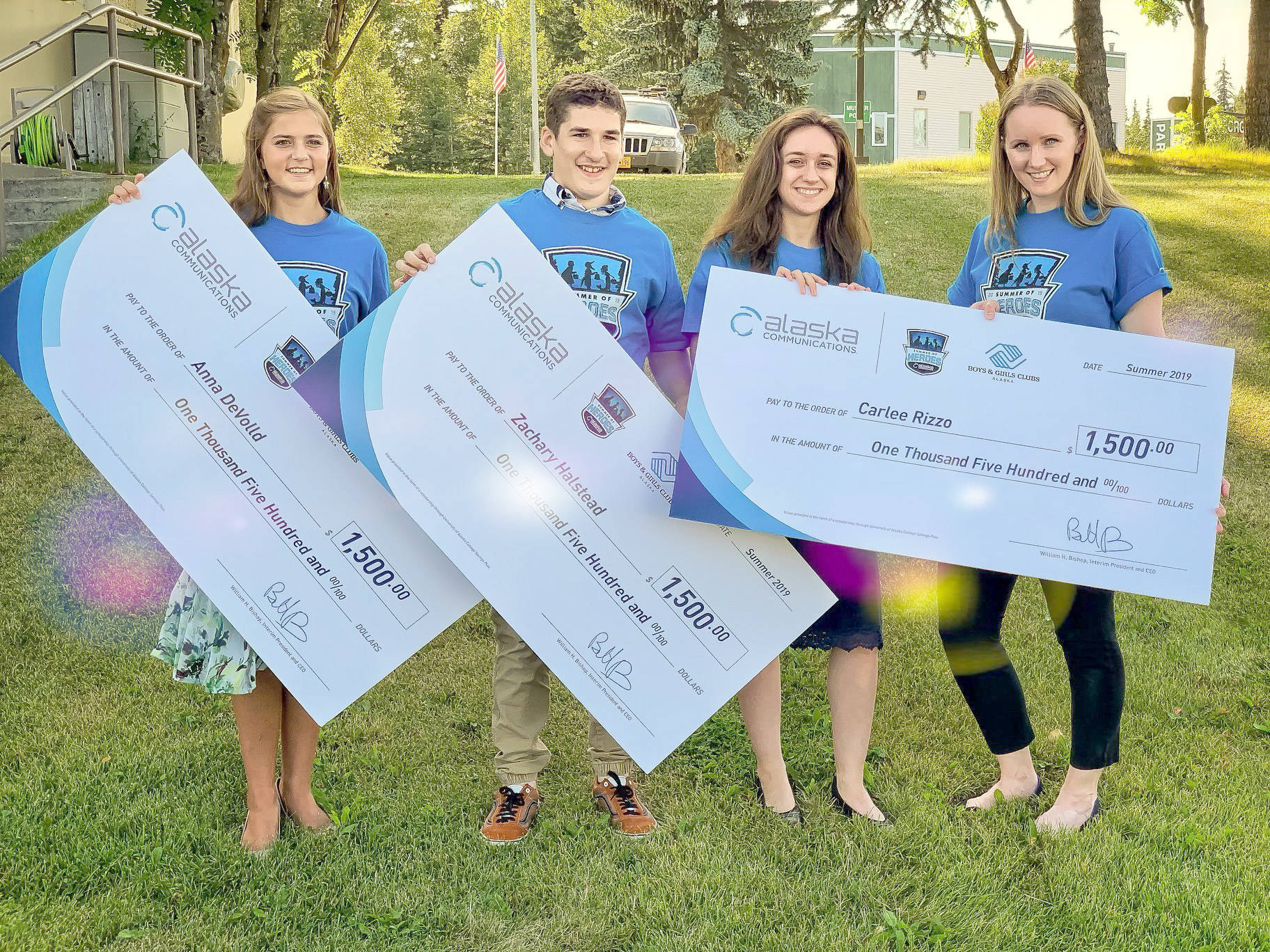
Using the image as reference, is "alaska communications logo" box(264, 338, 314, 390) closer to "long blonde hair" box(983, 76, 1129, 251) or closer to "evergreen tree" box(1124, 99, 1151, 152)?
"long blonde hair" box(983, 76, 1129, 251)

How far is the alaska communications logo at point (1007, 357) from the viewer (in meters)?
2.72

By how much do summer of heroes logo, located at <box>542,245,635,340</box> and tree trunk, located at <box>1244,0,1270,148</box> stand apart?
59.4ft

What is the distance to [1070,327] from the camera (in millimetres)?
2697

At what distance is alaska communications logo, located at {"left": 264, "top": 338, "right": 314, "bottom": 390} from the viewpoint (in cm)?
278

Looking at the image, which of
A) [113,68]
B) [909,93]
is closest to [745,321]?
[113,68]

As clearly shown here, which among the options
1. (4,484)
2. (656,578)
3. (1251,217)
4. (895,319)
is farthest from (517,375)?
(1251,217)

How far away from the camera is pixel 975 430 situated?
2717 millimetres

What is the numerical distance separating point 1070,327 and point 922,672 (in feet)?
6.60

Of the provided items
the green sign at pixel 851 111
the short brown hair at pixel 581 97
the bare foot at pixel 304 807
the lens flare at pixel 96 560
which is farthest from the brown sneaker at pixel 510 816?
the green sign at pixel 851 111

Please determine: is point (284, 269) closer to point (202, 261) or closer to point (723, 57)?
point (202, 261)

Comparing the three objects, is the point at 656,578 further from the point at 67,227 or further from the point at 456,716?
the point at 67,227

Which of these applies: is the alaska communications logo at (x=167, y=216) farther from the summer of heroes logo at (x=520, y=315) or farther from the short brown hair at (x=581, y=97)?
the short brown hair at (x=581, y=97)

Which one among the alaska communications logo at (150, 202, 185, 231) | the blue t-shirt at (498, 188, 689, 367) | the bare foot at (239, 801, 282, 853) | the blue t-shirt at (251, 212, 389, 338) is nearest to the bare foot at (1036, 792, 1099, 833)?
the blue t-shirt at (498, 188, 689, 367)

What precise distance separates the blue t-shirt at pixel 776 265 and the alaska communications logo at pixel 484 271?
514 mm
